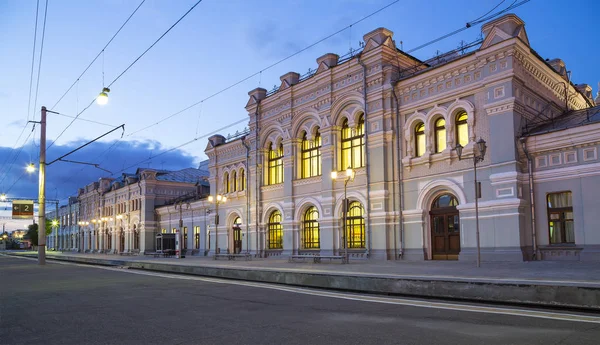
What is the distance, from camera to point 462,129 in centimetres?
A: 2311

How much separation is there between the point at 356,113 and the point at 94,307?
63.9ft

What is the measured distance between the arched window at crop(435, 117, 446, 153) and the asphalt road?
13736 millimetres

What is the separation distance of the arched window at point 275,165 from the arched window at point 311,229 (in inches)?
139

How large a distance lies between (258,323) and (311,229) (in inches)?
882

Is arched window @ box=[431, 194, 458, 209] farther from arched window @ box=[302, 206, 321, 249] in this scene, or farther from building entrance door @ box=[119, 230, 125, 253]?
building entrance door @ box=[119, 230, 125, 253]

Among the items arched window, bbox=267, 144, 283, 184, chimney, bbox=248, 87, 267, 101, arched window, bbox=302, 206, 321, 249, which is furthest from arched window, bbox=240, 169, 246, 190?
arched window, bbox=302, 206, 321, 249

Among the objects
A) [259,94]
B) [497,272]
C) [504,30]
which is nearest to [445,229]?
[497,272]

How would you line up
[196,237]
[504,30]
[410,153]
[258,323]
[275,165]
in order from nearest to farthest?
[258,323]
[504,30]
[410,153]
[275,165]
[196,237]

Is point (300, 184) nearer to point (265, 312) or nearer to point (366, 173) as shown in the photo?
point (366, 173)

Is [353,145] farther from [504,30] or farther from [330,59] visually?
[504,30]

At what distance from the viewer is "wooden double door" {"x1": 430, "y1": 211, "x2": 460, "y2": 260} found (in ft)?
75.9

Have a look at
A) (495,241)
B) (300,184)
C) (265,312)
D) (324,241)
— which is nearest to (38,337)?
(265,312)

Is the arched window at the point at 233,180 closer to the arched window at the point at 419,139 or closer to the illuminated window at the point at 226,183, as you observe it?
the illuminated window at the point at 226,183

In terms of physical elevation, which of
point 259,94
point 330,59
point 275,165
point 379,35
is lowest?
point 275,165
